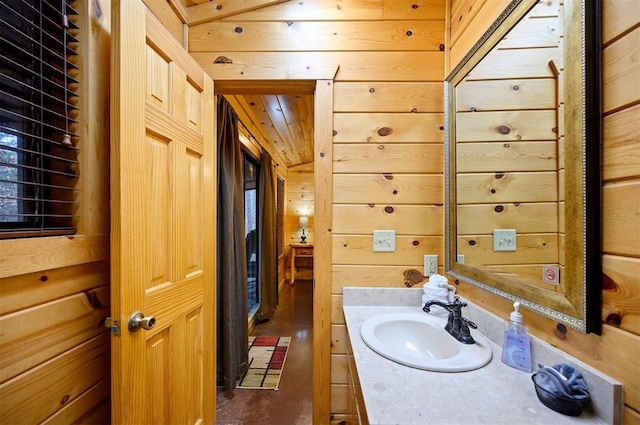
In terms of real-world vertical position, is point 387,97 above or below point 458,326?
above

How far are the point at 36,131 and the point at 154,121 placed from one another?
328 mm

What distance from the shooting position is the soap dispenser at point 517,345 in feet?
2.62

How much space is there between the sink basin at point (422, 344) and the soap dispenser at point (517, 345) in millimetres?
62

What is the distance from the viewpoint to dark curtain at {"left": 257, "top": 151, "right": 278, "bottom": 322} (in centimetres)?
331

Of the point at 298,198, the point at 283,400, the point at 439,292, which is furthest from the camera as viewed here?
the point at 298,198

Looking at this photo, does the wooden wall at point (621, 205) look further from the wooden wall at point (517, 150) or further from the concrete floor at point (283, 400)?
Result: the concrete floor at point (283, 400)

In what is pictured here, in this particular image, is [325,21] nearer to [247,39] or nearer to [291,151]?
[247,39]

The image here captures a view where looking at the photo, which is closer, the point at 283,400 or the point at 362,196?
the point at 362,196

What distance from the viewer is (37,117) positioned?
78cm

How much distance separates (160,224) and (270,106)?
1870 millimetres

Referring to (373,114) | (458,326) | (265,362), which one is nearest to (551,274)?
(458,326)

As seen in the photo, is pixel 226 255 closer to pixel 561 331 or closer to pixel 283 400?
pixel 283 400

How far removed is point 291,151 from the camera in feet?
Answer: 14.2

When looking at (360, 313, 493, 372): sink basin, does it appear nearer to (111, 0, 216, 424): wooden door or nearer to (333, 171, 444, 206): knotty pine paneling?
(333, 171, 444, 206): knotty pine paneling
